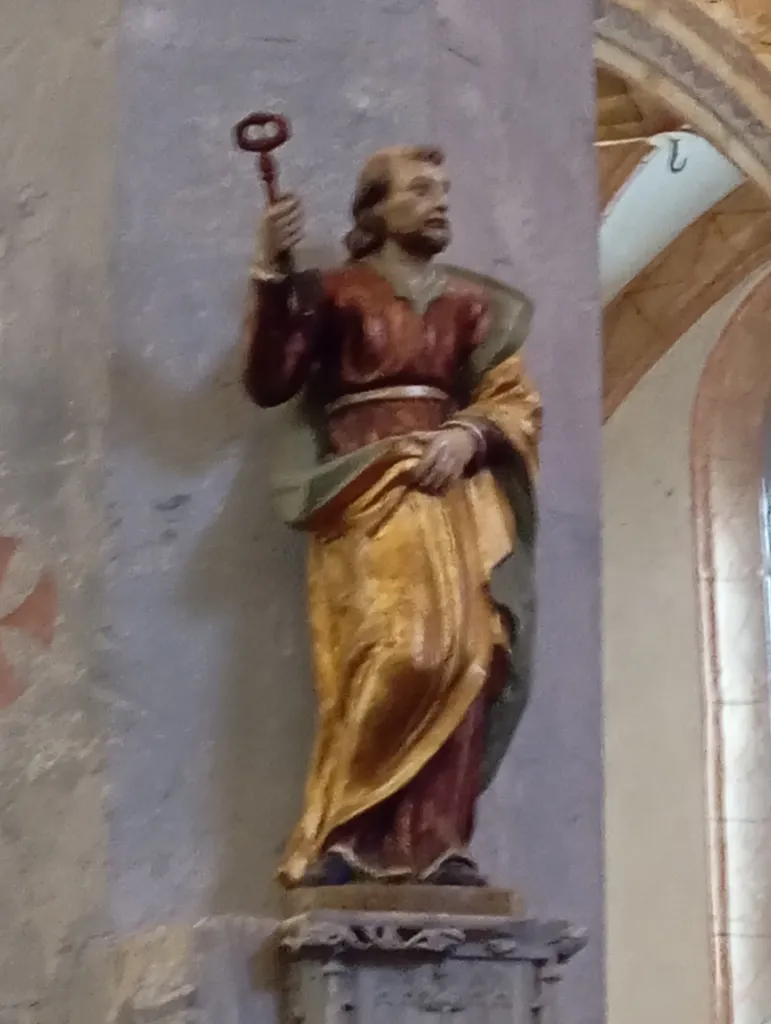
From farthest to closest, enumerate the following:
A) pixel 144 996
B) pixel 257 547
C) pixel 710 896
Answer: pixel 710 896 < pixel 257 547 < pixel 144 996

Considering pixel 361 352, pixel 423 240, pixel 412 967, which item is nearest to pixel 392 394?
pixel 361 352

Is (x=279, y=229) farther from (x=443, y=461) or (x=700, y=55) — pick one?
(x=700, y=55)

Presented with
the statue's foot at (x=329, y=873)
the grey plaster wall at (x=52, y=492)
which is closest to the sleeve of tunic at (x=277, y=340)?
the grey plaster wall at (x=52, y=492)

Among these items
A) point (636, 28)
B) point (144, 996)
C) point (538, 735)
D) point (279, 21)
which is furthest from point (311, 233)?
point (636, 28)

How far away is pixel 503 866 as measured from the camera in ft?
7.89

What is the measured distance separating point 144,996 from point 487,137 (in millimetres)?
1421

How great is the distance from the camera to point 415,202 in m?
2.18

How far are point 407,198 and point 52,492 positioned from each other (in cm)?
63

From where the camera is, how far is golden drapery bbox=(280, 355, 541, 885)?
6.60 feet

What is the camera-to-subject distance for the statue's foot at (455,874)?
2.00m

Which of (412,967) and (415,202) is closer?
(412,967)

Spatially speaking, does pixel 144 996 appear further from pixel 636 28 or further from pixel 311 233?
pixel 636 28

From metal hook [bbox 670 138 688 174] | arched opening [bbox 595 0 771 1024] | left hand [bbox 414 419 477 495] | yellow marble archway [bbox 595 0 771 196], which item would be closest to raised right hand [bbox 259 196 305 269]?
left hand [bbox 414 419 477 495]

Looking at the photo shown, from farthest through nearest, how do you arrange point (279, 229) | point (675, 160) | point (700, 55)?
point (675, 160), point (700, 55), point (279, 229)
